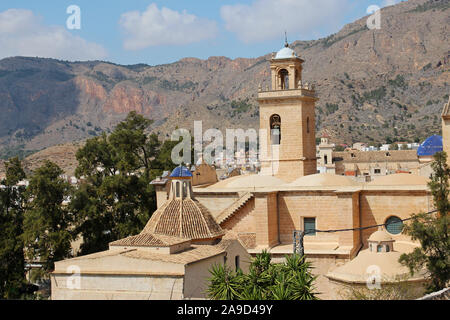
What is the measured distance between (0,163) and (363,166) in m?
61.1

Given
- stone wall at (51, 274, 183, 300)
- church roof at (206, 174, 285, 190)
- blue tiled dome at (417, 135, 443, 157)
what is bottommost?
stone wall at (51, 274, 183, 300)

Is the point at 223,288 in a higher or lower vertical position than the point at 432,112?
lower

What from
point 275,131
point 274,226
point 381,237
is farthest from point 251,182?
point 381,237

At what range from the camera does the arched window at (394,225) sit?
21.9 meters

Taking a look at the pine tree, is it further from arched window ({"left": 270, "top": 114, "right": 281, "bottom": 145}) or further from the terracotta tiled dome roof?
the terracotta tiled dome roof

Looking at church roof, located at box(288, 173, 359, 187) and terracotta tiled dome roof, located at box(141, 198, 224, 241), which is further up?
church roof, located at box(288, 173, 359, 187)

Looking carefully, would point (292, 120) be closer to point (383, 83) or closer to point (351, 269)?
point (351, 269)

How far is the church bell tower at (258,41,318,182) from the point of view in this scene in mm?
29125

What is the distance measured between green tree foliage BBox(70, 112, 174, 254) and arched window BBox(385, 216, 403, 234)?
12124 mm

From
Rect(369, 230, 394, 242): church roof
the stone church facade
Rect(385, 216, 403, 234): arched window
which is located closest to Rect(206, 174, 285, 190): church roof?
the stone church facade

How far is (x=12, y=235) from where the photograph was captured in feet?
94.5
